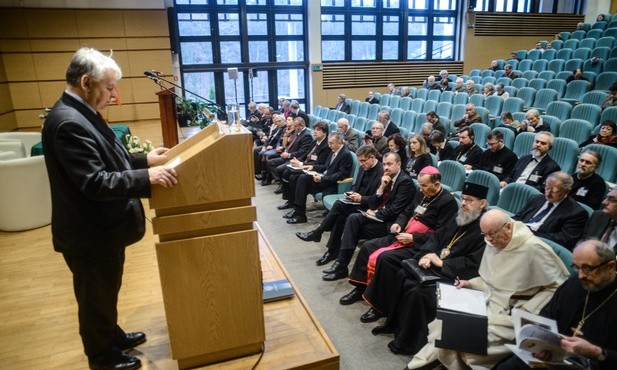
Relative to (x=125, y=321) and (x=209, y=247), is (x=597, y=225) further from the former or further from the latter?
(x=125, y=321)

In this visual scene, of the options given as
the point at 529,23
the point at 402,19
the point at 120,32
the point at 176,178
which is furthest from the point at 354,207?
the point at 529,23

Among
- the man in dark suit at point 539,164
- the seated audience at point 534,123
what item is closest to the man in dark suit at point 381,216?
the man in dark suit at point 539,164

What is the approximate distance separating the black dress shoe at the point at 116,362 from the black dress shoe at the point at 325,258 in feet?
7.22

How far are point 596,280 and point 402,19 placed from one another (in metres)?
12.1

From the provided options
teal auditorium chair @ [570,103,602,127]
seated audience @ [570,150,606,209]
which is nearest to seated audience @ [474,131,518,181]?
seated audience @ [570,150,606,209]

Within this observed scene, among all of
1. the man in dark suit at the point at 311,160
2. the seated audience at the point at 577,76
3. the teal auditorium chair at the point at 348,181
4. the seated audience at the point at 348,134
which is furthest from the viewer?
the seated audience at the point at 577,76

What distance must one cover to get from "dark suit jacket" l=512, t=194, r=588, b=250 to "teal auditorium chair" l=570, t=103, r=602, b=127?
12.8ft

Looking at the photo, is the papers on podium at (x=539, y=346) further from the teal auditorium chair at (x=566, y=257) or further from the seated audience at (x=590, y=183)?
the seated audience at (x=590, y=183)

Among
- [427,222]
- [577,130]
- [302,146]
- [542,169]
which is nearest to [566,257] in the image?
[427,222]

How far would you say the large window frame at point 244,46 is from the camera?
10750 mm

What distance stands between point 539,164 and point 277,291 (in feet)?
11.3

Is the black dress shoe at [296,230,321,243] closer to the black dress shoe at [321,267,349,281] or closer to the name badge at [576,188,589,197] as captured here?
the black dress shoe at [321,267,349,281]

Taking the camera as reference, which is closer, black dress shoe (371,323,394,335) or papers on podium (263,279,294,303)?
papers on podium (263,279,294,303)

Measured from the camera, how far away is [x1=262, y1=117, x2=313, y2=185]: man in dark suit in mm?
6242
